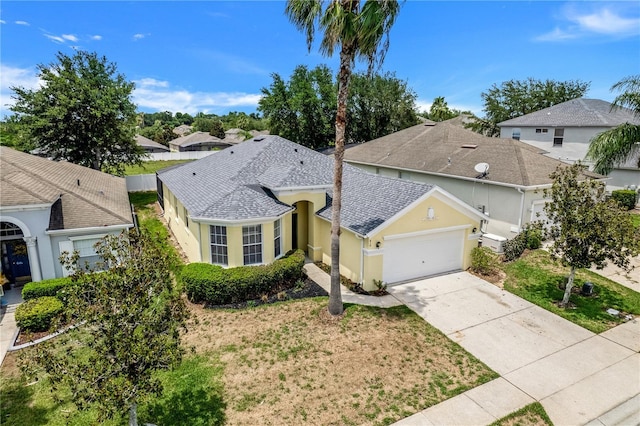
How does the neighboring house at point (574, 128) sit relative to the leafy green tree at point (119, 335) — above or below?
above

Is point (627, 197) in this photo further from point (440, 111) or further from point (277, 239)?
point (440, 111)

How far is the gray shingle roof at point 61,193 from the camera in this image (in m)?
13.1

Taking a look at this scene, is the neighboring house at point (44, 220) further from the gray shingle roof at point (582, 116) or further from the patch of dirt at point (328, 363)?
the gray shingle roof at point (582, 116)

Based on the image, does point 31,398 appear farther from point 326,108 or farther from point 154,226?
→ point 326,108

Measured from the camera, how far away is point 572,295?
545 inches

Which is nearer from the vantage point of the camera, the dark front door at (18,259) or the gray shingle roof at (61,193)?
the gray shingle roof at (61,193)

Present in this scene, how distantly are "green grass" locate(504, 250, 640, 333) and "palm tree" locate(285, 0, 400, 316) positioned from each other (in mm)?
8297

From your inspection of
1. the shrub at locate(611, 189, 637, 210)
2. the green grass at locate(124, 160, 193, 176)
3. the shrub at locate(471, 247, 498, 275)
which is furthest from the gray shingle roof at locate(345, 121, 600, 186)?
the green grass at locate(124, 160, 193, 176)

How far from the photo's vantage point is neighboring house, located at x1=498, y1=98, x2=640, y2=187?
2584 centimetres

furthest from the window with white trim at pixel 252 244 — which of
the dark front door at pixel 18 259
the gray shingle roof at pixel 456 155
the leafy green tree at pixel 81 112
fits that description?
the leafy green tree at pixel 81 112

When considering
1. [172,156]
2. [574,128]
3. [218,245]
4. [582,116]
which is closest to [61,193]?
[218,245]

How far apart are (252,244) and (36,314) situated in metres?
7.30

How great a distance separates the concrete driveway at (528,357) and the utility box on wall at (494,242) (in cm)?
407

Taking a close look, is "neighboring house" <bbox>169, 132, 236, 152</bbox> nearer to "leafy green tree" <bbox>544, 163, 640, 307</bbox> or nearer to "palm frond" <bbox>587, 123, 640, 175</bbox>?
"palm frond" <bbox>587, 123, 640, 175</bbox>
